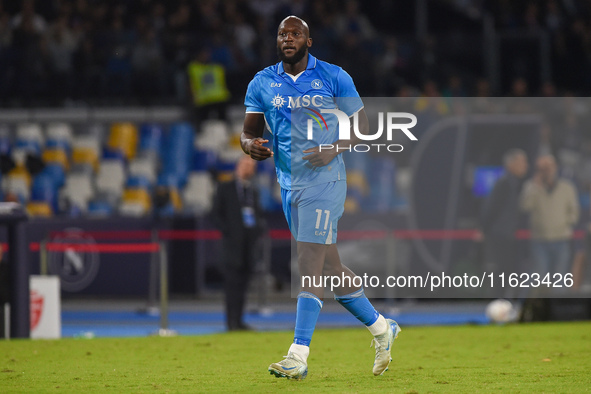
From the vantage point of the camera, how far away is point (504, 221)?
13914 millimetres

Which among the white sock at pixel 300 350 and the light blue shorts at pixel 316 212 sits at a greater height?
the light blue shorts at pixel 316 212

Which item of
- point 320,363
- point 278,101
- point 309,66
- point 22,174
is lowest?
point 320,363

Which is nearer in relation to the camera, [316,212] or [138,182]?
[316,212]

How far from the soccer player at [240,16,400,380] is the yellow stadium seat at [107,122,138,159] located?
522 inches

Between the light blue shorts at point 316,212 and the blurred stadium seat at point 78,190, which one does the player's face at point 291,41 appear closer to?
the light blue shorts at point 316,212

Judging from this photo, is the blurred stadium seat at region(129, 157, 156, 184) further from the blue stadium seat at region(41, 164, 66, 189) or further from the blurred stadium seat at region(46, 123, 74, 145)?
the blurred stadium seat at region(46, 123, 74, 145)

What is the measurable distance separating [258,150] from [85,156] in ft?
44.6

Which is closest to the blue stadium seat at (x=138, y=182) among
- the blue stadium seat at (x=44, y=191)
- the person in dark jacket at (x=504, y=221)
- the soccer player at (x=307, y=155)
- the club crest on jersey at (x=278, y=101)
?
the blue stadium seat at (x=44, y=191)

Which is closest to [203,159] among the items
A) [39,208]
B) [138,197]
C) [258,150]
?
[138,197]

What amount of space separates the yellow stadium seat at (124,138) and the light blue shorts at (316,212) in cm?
1360

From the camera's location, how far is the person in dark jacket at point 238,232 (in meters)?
12.7

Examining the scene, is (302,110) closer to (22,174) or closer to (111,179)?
(111,179)

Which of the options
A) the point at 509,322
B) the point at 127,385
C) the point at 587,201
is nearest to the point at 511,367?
the point at 127,385

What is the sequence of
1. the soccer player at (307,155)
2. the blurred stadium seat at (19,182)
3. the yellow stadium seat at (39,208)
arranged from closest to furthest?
the soccer player at (307,155), the yellow stadium seat at (39,208), the blurred stadium seat at (19,182)
